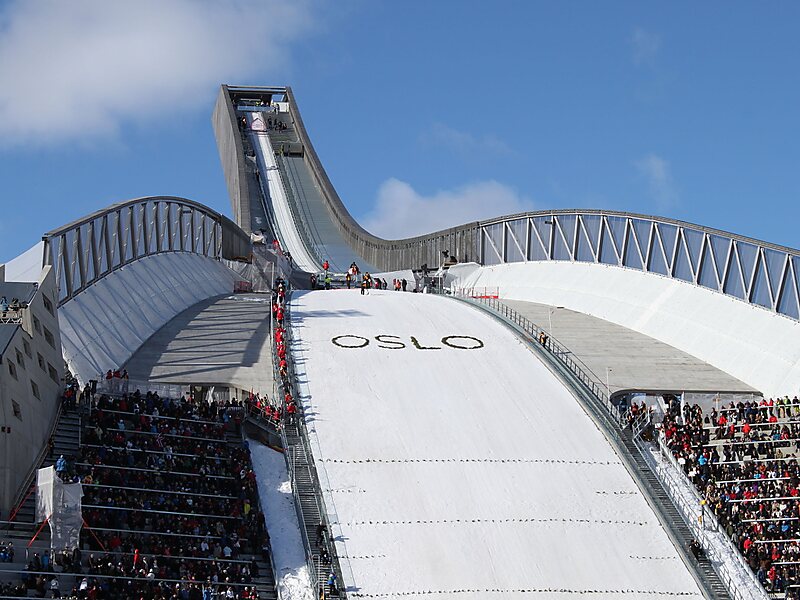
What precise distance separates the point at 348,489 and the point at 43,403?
23.7ft

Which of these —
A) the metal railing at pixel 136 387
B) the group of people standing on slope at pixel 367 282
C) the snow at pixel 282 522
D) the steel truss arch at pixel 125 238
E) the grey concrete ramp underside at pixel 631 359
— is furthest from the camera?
the group of people standing on slope at pixel 367 282

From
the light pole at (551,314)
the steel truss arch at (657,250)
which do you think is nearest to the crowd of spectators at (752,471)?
the steel truss arch at (657,250)

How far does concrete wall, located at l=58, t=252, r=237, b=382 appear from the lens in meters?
35.4

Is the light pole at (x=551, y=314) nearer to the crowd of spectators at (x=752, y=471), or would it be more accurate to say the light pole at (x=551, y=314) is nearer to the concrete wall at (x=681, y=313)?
the concrete wall at (x=681, y=313)

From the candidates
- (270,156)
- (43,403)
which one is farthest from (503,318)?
(270,156)

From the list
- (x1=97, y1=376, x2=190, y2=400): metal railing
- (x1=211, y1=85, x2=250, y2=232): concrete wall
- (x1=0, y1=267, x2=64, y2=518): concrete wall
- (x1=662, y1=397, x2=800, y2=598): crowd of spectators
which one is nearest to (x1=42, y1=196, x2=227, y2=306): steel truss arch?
(x1=97, y1=376, x2=190, y2=400): metal railing

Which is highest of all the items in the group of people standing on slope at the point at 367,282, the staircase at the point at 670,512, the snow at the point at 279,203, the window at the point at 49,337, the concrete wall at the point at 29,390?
the snow at the point at 279,203

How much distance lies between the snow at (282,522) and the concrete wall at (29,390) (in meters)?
5.06

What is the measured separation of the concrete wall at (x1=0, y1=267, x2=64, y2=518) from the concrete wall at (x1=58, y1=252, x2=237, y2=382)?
2864mm

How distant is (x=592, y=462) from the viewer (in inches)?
1335

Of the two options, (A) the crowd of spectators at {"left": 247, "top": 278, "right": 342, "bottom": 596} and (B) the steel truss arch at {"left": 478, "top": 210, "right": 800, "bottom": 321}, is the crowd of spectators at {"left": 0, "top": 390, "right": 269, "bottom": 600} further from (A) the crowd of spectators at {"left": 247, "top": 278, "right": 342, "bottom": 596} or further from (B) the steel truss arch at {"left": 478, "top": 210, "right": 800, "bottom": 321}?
(B) the steel truss arch at {"left": 478, "top": 210, "right": 800, "bottom": 321}

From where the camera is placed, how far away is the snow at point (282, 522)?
2745 cm

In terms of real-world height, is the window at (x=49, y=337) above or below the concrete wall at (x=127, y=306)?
below

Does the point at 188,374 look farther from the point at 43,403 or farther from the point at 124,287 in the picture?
the point at 43,403
